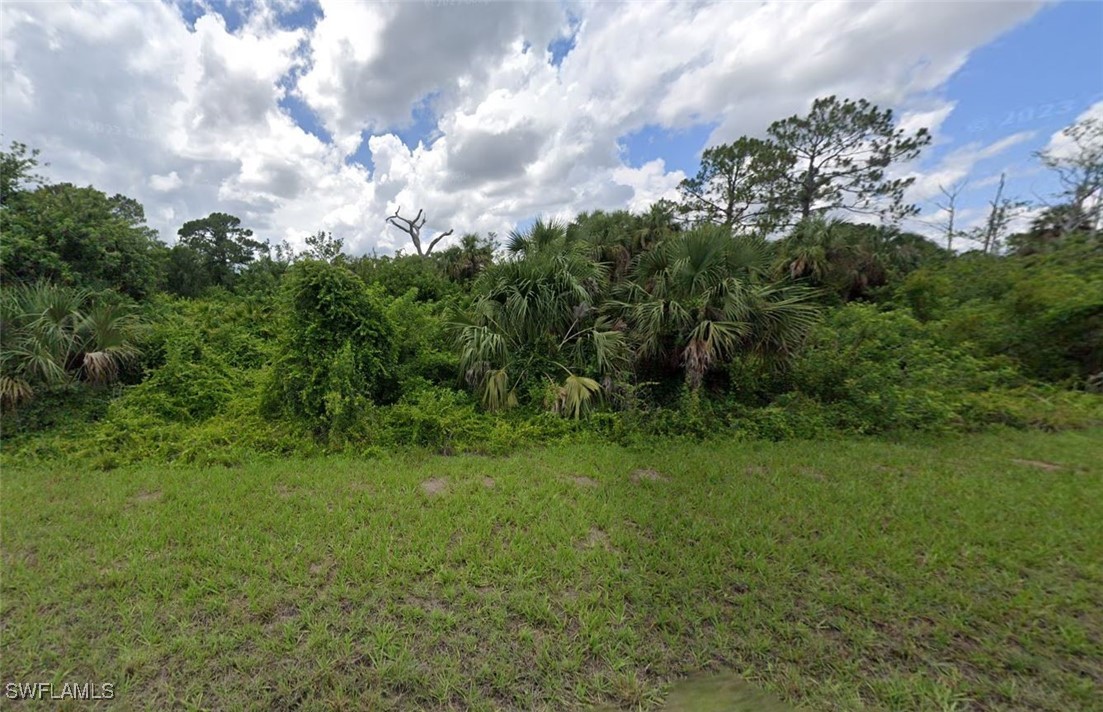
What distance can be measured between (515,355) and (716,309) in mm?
3353

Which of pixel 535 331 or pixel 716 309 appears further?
pixel 535 331

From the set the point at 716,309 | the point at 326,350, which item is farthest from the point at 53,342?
the point at 716,309

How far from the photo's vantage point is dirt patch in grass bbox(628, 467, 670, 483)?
14.0 ft

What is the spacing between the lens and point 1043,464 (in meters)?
4.62

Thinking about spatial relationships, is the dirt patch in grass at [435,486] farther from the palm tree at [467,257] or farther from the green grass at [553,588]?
the palm tree at [467,257]

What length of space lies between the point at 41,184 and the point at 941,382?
60.2 ft

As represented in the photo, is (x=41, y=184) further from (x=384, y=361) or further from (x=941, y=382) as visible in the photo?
(x=941, y=382)

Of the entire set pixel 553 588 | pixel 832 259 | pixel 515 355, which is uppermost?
pixel 832 259

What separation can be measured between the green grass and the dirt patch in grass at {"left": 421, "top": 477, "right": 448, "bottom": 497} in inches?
2.3

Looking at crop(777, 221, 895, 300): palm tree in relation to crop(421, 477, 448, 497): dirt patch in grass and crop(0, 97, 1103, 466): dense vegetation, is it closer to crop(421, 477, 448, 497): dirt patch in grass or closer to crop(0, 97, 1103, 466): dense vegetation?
crop(0, 97, 1103, 466): dense vegetation

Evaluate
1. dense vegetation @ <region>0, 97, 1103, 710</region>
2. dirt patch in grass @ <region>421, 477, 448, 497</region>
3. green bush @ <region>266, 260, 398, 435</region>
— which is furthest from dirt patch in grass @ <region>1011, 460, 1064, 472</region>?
green bush @ <region>266, 260, 398, 435</region>

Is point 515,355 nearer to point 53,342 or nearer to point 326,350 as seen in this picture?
point 326,350

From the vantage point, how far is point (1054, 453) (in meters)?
4.86

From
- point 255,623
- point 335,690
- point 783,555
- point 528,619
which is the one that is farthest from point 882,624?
point 255,623
